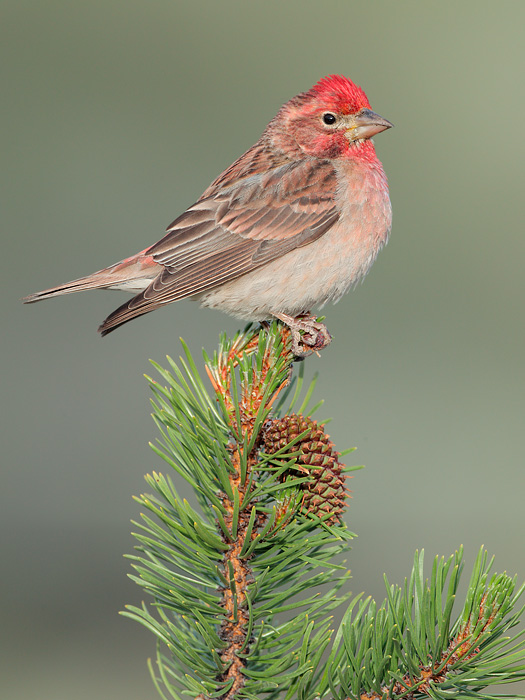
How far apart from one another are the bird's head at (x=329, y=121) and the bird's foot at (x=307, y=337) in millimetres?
1215

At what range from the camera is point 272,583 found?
1.83 m

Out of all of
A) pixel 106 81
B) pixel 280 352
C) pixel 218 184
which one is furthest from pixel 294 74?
pixel 280 352

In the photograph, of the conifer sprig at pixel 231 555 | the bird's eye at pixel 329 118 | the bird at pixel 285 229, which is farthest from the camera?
the bird's eye at pixel 329 118

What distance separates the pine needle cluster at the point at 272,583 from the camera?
1.55 m

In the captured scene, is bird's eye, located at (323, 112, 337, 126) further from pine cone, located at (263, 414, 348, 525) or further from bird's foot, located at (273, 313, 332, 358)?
pine cone, located at (263, 414, 348, 525)

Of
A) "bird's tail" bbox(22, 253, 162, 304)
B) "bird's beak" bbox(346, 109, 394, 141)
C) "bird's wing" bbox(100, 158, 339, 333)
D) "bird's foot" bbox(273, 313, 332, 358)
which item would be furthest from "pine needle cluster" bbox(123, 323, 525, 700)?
"bird's beak" bbox(346, 109, 394, 141)

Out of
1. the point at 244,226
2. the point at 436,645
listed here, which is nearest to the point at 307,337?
the point at 244,226

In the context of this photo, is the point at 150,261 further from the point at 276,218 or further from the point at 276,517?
the point at 276,517

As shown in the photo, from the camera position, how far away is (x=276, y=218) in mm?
3742

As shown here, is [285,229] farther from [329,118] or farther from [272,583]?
[272,583]

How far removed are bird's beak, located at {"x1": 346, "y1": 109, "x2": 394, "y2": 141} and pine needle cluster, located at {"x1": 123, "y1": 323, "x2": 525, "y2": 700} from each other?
2048mm

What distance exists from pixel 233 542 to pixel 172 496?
0.19 m

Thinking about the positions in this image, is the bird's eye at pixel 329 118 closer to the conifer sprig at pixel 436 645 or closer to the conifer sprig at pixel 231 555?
the conifer sprig at pixel 231 555

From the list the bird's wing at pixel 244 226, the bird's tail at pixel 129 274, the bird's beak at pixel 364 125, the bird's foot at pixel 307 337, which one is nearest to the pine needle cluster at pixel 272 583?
the bird's foot at pixel 307 337
